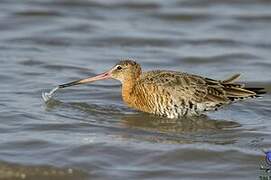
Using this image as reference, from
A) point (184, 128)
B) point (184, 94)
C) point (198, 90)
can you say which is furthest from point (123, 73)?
point (184, 128)

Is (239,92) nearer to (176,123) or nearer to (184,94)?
(184,94)

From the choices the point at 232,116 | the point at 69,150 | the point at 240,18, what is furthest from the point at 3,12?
the point at 69,150

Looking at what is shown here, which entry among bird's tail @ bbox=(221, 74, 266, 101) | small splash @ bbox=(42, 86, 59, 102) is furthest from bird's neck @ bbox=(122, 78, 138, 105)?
bird's tail @ bbox=(221, 74, 266, 101)

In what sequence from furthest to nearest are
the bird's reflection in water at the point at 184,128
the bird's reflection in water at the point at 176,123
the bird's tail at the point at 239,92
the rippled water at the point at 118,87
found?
the bird's tail at the point at 239,92 → the bird's reflection in water at the point at 176,123 → the bird's reflection in water at the point at 184,128 → the rippled water at the point at 118,87

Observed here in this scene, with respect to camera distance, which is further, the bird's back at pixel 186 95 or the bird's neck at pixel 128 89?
the bird's neck at pixel 128 89

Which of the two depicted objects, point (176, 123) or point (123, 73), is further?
point (123, 73)

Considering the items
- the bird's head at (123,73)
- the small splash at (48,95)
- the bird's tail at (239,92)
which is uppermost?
the bird's head at (123,73)

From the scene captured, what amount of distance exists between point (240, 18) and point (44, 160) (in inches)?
418

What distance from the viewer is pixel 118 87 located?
14.1 meters

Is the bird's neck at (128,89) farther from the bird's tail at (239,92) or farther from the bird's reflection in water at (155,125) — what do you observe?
the bird's tail at (239,92)

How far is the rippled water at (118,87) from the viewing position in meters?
9.78

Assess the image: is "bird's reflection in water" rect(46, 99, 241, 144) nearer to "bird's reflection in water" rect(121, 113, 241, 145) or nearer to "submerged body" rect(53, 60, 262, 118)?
"bird's reflection in water" rect(121, 113, 241, 145)

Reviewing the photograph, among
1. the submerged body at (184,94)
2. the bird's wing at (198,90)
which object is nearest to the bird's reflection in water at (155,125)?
the submerged body at (184,94)

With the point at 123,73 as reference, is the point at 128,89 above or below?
below
